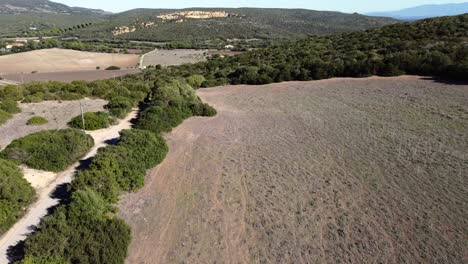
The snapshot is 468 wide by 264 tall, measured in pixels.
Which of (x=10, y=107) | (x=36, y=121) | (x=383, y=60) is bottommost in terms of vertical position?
(x=36, y=121)

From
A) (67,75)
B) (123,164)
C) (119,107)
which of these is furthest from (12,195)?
(67,75)

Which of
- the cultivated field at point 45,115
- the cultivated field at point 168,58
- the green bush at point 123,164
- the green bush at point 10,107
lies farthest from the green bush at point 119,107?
the cultivated field at point 168,58

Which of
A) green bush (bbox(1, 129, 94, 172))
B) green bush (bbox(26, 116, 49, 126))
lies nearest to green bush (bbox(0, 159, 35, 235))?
green bush (bbox(1, 129, 94, 172))

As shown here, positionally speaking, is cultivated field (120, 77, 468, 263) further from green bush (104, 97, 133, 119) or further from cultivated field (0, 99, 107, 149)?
cultivated field (0, 99, 107, 149)

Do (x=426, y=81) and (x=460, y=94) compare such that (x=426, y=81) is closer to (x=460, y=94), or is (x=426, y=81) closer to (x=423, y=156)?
(x=460, y=94)

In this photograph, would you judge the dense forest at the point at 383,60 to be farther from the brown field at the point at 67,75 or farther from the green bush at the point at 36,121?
the brown field at the point at 67,75

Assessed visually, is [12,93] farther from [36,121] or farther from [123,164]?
[123,164]

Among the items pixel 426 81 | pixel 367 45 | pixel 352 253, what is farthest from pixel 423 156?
pixel 367 45

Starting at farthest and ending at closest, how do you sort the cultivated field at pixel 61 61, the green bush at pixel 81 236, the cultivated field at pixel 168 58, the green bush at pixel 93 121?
the cultivated field at pixel 168 58
the cultivated field at pixel 61 61
the green bush at pixel 93 121
the green bush at pixel 81 236

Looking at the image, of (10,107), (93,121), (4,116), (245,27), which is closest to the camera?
(93,121)
